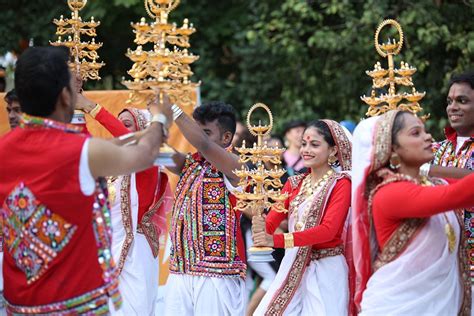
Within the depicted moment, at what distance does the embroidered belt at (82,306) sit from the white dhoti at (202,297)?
7.66ft

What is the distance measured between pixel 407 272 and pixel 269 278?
4501mm

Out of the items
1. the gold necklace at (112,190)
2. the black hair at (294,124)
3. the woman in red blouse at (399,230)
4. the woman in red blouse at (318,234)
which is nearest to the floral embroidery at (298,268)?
the woman in red blouse at (318,234)

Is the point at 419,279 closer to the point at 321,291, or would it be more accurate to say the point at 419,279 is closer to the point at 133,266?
the point at 321,291

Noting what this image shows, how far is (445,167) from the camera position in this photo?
19.1ft

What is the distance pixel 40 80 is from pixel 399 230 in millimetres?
1995

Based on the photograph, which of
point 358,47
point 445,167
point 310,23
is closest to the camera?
point 445,167

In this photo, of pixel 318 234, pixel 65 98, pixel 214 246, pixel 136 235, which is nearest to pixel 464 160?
pixel 318 234

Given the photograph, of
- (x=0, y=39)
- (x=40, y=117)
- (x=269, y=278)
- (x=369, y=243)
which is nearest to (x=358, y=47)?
(x=269, y=278)

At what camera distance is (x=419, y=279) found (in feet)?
16.2

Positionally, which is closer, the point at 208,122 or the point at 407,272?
the point at 407,272

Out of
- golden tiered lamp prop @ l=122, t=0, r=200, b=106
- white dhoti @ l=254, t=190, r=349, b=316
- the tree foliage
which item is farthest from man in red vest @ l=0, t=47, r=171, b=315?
the tree foliage

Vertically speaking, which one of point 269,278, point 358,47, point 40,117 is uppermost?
point 358,47

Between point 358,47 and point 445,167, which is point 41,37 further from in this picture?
point 445,167

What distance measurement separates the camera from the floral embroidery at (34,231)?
14.3 ft
